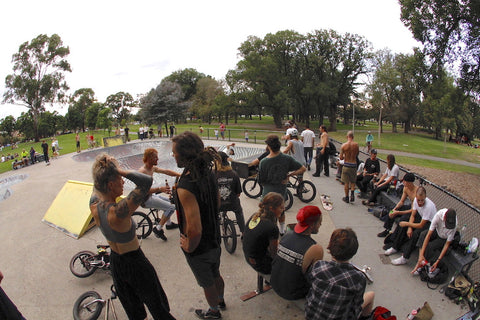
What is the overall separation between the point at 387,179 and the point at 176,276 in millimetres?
5091

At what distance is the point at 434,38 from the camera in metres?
14.9

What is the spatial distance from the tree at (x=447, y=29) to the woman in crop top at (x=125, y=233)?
17794 millimetres

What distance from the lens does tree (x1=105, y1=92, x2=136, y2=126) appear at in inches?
2547

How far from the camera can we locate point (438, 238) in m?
3.98

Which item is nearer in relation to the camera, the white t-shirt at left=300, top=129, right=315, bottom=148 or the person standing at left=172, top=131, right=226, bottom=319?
the person standing at left=172, top=131, right=226, bottom=319

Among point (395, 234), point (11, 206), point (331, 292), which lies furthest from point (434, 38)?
point (11, 206)

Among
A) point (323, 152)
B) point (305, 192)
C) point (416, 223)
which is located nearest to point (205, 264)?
point (416, 223)

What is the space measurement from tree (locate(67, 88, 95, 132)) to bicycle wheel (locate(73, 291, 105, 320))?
6610 centimetres

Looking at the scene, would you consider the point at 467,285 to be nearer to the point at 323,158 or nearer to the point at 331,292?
the point at 331,292

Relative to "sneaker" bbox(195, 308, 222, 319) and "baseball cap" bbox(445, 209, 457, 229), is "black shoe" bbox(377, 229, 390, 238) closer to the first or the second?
"baseball cap" bbox(445, 209, 457, 229)

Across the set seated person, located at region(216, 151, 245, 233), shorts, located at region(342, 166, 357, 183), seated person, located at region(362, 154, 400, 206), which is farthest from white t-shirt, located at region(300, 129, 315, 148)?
seated person, located at region(216, 151, 245, 233)

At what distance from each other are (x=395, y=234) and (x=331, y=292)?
124 inches

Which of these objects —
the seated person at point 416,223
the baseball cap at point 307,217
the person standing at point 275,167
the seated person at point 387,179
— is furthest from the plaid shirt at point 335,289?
the seated person at point 387,179

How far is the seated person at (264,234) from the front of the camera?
10.1ft
